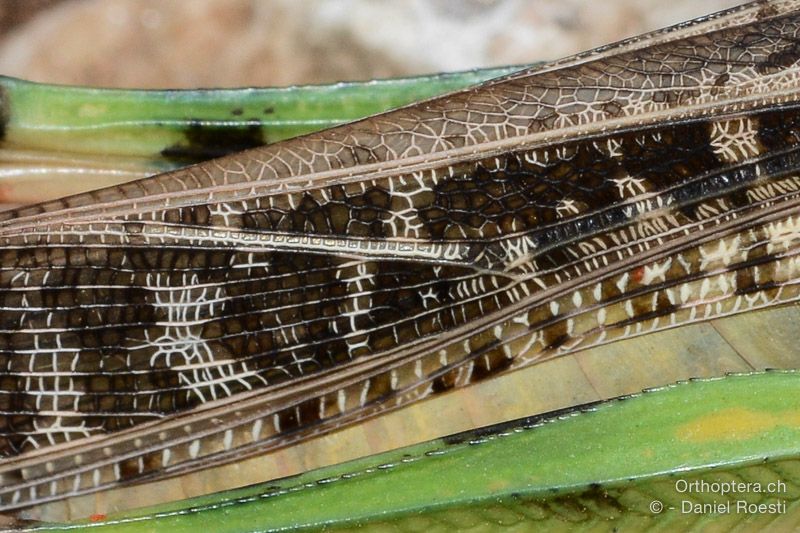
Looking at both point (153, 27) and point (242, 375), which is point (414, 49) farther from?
point (242, 375)

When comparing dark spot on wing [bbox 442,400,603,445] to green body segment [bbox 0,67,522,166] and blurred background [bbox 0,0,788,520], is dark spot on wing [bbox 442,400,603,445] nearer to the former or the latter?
green body segment [bbox 0,67,522,166]

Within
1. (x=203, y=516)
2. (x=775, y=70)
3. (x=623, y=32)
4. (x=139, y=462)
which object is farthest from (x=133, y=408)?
(x=623, y=32)

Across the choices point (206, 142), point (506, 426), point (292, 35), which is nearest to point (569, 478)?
point (506, 426)

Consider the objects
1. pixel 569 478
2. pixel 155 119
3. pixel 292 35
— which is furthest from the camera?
pixel 292 35

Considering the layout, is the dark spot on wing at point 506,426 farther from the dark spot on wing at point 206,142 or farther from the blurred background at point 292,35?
the blurred background at point 292,35

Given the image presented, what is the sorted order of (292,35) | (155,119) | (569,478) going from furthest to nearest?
(292,35) < (155,119) < (569,478)

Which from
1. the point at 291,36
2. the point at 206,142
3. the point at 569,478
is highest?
the point at 291,36

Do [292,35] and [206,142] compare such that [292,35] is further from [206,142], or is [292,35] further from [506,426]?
[506,426]
